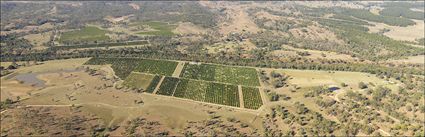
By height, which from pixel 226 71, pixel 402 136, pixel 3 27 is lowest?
pixel 402 136

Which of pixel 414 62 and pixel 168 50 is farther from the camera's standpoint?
pixel 168 50

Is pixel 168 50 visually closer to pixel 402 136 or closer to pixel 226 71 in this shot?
pixel 226 71

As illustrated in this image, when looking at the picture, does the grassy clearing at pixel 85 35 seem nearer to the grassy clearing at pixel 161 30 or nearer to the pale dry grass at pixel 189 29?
the grassy clearing at pixel 161 30

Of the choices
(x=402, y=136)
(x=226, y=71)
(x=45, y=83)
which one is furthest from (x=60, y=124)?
(x=402, y=136)

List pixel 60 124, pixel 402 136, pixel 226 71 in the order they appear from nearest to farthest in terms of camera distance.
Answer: pixel 402 136 < pixel 60 124 < pixel 226 71

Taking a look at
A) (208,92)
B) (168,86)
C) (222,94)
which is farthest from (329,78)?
(168,86)

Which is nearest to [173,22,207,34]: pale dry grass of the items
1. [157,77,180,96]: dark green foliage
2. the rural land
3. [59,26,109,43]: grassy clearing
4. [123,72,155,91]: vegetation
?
the rural land

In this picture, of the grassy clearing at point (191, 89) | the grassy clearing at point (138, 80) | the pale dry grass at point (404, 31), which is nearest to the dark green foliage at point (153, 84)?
the grassy clearing at point (138, 80)

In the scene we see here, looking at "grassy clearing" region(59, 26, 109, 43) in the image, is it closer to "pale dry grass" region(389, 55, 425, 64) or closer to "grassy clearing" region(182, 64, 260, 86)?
"grassy clearing" region(182, 64, 260, 86)
